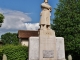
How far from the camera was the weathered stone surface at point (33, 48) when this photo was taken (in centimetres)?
1994

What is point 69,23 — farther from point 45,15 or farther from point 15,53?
point 45,15

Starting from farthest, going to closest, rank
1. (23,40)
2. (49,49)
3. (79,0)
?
(23,40), (79,0), (49,49)

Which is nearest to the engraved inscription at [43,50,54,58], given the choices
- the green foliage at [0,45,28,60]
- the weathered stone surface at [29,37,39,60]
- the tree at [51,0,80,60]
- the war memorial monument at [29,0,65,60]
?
the war memorial monument at [29,0,65,60]

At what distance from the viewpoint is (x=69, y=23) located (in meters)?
35.2

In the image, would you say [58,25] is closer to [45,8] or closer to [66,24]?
[66,24]

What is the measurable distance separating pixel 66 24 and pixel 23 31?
22117 millimetres

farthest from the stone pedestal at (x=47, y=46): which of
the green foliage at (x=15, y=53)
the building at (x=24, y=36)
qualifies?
the building at (x=24, y=36)

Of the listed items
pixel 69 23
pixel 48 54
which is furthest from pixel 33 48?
pixel 69 23

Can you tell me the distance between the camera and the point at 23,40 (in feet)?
176

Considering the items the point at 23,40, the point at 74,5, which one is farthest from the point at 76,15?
the point at 23,40

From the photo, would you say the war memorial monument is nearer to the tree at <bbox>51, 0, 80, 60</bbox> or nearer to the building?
the tree at <bbox>51, 0, 80, 60</bbox>

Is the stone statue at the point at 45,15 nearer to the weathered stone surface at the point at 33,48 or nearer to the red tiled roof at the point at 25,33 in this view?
the weathered stone surface at the point at 33,48

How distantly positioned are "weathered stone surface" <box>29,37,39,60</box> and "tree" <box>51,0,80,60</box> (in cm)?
1413

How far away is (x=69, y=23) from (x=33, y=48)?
16.0 meters
